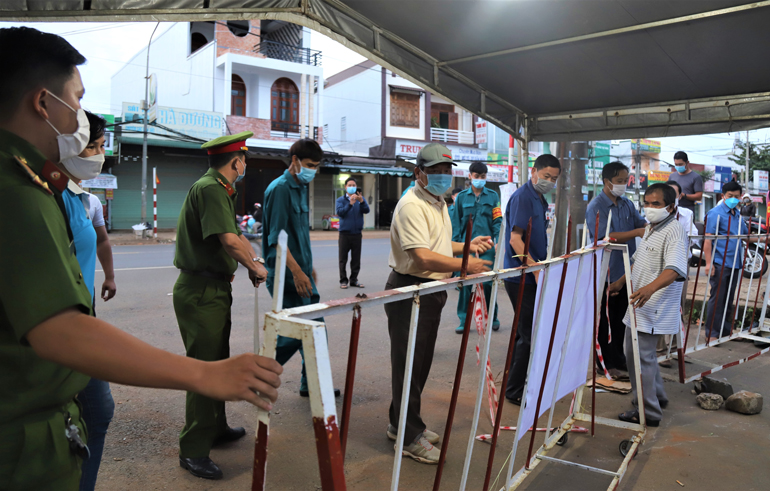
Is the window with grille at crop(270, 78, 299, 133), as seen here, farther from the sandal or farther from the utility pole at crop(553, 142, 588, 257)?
the sandal

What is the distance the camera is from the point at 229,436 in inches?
130

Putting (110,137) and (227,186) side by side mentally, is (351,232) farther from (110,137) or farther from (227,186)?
(110,137)

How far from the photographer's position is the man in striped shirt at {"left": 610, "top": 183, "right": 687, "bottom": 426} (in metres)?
3.79

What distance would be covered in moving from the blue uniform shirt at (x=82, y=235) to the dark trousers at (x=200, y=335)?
472 mm

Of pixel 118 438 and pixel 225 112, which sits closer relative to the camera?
pixel 118 438

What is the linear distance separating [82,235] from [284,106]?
23.4 metres

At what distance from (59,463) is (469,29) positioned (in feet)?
12.9

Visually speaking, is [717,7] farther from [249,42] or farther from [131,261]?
[249,42]

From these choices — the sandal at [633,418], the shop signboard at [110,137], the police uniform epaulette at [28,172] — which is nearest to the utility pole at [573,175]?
the sandal at [633,418]

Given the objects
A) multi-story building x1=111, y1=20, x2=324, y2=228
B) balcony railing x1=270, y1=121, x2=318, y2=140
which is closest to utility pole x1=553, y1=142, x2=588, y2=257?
multi-story building x1=111, y1=20, x2=324, y2=228

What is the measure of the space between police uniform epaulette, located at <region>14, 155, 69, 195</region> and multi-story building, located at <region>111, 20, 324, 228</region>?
20097mm

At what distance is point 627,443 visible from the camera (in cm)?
337

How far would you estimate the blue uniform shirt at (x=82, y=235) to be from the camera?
8.22 feet

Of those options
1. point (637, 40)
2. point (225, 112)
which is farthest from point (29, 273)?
point (225, 112)
